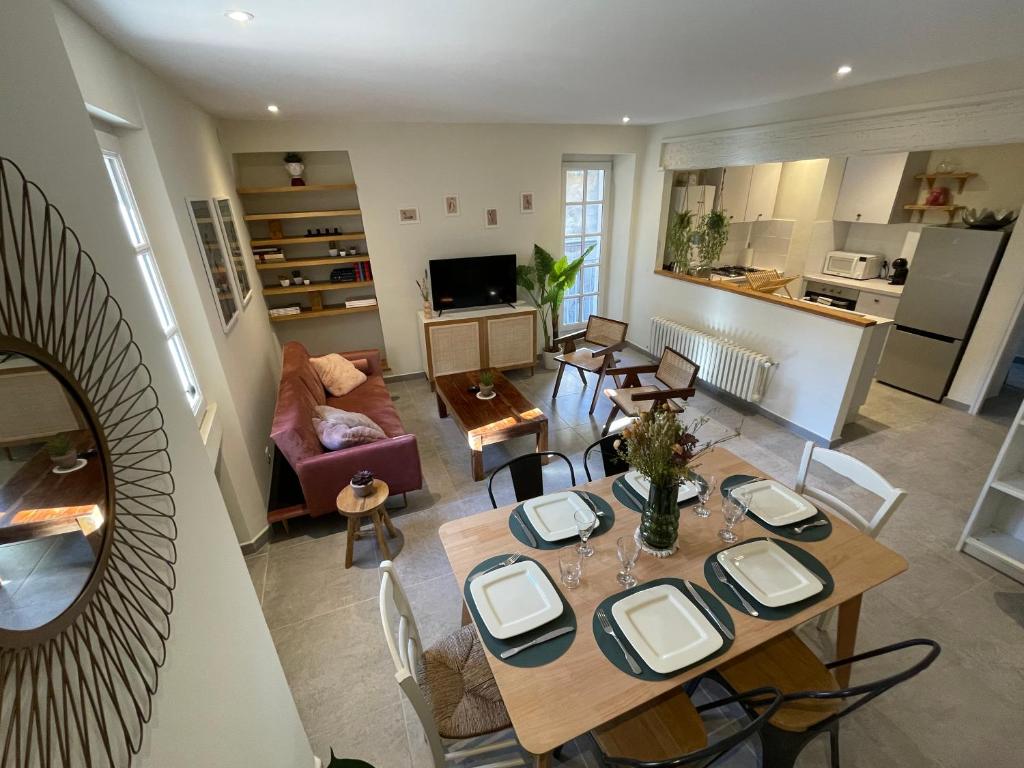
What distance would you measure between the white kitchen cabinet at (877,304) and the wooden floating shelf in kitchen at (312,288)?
17.5 ft

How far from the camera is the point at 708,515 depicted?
74.5 inches

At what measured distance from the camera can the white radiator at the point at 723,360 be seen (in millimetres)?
3949

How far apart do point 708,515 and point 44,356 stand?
6.75 feet

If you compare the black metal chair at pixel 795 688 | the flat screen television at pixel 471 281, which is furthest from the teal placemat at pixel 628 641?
the flat screen television at pixel 471 281

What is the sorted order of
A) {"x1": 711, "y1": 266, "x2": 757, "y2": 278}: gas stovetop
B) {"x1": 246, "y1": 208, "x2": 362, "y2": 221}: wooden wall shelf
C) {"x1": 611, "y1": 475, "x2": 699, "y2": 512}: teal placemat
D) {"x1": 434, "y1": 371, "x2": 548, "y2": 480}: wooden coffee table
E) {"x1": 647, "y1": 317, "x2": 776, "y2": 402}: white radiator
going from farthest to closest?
1. {"x1": 711, "y1": 266, "x2": 757, "y2": 278}: gas stovetop
2. {"x1": 246, "y1": 208, "x2": 362, "y2": 221}: wooden wall shelf
3. {"x1": 647, "y1": 317, "x2": 776, "y2": 402}: white radiator
4. {"x1": 434, "y1": 371, "x2": 548, "y2": 480}: wooden coffee table
5. {"x1": 611, "y1": 475, "x2": 699, "y2": 512}: teal placemat

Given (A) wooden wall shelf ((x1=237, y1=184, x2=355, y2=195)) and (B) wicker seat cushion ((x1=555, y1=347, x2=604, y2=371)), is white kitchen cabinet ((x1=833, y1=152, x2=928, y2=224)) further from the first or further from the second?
(A) wooden wall shelf ((x1=237, y1=184, x2=355, y2=195))

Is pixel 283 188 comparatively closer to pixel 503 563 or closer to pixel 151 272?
pixel 151 272

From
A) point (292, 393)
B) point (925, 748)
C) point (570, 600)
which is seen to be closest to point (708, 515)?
point (570, 600)

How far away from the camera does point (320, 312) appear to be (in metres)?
4.64

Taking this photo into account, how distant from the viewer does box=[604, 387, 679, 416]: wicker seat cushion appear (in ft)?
11.6

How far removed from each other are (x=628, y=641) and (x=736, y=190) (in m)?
5.55

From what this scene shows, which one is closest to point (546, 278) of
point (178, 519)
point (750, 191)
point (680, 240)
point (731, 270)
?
point (680, 240)

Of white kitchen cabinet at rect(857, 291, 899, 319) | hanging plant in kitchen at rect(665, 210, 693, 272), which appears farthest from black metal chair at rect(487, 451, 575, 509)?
white kitchen cabinet at rect(857, 291, 899, 319)

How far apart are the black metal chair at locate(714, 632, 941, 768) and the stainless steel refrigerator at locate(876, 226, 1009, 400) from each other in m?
3.82
